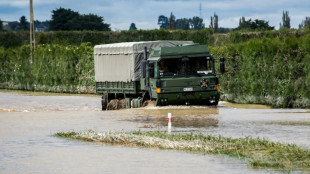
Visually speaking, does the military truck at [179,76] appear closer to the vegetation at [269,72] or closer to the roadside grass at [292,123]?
the vegetation at [269,72]

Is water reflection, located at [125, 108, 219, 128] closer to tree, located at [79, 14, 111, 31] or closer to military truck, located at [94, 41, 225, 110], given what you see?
military truck, located at [94, 41, 225, 110]

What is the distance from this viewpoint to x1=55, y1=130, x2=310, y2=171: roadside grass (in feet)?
51.1

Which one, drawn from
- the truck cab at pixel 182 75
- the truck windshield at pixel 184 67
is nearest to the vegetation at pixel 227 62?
the truck cab at pixel 182 75

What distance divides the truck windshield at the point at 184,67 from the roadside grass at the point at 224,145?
9.31 metres

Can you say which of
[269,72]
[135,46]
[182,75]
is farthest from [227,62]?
[182,75]

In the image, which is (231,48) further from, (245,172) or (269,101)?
(245,172)

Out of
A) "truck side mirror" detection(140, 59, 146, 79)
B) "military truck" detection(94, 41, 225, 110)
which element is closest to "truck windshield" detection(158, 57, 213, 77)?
"military truck" detection(94, 41, 225, 110)

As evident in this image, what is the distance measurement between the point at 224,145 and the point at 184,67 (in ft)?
43.2

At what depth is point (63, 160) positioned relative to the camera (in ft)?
55.6

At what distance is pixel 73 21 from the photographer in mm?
118625

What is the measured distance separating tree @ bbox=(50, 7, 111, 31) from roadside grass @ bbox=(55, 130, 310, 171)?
9706 cm

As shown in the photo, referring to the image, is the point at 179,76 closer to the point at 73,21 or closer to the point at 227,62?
the point at 227,62

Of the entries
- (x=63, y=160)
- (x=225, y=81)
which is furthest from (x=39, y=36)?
(x=63, y=160)

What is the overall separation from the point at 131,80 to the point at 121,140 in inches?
567
